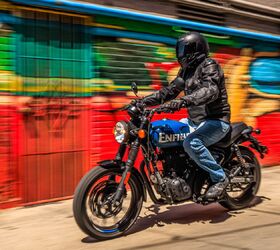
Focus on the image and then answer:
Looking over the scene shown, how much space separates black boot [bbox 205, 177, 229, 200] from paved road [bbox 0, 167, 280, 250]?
1.22ft

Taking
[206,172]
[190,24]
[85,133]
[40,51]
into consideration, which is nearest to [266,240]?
[206,172]

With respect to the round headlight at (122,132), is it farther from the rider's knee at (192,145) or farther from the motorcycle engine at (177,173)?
the rider's knee at (192,145)

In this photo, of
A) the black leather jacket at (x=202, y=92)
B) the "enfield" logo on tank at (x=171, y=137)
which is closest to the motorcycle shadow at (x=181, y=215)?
the "enfield" logo on tank at (x=171, y=137)

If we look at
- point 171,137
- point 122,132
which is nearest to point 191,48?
point 171,137

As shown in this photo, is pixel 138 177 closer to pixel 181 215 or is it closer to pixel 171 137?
pixel 171 137

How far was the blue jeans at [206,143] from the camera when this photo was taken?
5094 mm

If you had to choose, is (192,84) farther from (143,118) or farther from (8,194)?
(8,194)

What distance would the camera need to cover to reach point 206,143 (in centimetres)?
523

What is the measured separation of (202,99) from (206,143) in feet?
1.87

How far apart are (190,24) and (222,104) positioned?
3.20 metres

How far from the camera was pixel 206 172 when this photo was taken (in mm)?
5352

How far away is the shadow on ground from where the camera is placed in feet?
18.0

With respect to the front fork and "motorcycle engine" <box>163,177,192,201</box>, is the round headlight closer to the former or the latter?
the front fork

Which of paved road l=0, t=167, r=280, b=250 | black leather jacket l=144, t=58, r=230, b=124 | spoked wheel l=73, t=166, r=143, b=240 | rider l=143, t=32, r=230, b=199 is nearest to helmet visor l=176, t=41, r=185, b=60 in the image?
rider l=143, t=32, r=230, b=199
